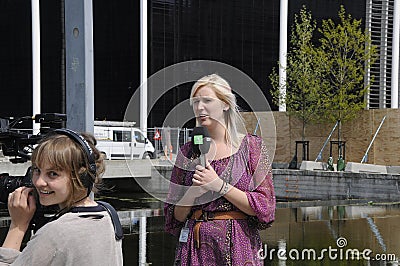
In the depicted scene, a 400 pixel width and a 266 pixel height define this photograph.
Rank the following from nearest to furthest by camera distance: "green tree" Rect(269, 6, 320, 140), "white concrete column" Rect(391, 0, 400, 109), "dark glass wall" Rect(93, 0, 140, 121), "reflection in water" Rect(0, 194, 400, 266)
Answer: "reflection in water" Rect(0, 194, 400, 266), "green tree" Rect(269, 6, 320, 140), "white concrete column" Rect(391, 0, 400, 109), "dark glass wall" Rect(93, 0, 140, 121)

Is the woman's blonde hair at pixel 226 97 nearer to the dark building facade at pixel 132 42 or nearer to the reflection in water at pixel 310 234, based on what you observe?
the reflection in water at pixel 310 234

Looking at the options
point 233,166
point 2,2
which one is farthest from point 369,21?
point 233,166

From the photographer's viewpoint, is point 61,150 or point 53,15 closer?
point 61,150

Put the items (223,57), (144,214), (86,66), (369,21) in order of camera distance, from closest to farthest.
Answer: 1. (86,66)
2. (144,214)
3. (369,21)
4. (223,57)

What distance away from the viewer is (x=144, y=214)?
623 inches

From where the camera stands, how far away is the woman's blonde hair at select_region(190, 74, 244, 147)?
11.3 feet

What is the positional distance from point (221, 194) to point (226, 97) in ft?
1.72

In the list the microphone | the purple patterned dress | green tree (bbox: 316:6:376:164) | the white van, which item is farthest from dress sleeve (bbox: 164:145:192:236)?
the white van

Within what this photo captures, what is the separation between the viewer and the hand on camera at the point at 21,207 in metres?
2.27

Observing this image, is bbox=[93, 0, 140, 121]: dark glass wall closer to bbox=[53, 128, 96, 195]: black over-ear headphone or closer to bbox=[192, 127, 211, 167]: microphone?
bbox=[192, 127, 211, 167]: microphone

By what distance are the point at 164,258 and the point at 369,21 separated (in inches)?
983

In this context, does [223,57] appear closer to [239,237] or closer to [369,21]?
[369,21]

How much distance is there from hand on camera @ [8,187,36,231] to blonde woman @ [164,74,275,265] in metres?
1.24

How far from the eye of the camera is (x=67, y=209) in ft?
7.55
